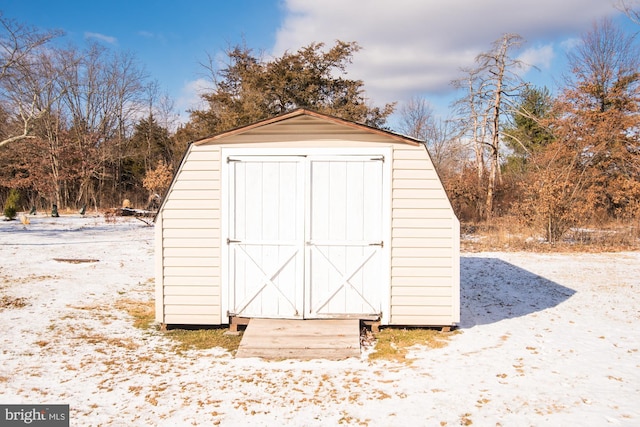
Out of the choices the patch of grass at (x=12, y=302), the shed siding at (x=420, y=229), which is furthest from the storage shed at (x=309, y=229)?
the patch of grass at (x=12, y=302)

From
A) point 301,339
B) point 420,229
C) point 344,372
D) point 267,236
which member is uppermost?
point 420,229

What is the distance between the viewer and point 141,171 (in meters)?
27.6

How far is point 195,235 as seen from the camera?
536 cm

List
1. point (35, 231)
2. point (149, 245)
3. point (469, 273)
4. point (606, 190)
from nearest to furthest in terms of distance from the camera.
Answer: point (469, 273) → point (149, 245) → point (35, 231) → point (606, 190)

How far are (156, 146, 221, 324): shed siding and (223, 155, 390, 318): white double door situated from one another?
0.20 metres

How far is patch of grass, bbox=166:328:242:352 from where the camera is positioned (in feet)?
16.4

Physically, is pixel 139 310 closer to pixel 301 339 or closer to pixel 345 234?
pixel 301 339

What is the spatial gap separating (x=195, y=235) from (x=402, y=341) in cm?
288

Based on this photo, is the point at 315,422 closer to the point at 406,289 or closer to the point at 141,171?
the point at 406,289

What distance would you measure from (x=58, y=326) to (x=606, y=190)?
1822 centimetres

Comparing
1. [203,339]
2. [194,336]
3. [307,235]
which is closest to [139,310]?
[194,336]

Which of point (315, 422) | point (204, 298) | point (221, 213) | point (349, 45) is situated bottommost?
point (315, 422)

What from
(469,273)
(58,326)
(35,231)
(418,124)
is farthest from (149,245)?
(418,124)

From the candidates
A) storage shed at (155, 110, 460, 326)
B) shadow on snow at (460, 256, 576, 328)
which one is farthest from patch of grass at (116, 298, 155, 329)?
shadow on snow at (460, 256, 576, 328)
